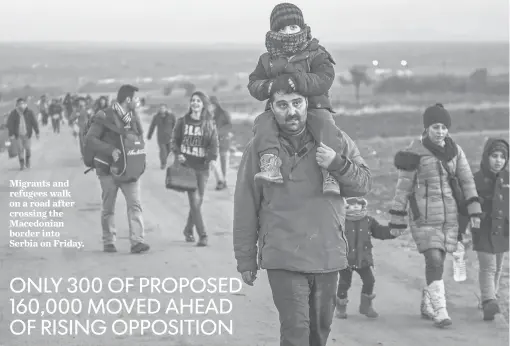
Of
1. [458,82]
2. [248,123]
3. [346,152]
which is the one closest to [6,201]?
[346,152]

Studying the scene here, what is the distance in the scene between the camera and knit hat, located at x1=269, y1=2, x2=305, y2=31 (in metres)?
5.29

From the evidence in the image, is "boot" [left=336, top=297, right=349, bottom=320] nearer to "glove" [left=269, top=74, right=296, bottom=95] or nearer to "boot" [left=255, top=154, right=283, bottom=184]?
"boot" [left=255, top=154, right=283, bottom=184]

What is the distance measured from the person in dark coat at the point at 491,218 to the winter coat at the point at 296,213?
3.43m

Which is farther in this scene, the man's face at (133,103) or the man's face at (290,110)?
the man's face at (133,103)

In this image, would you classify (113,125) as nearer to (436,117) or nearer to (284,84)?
(436,117)

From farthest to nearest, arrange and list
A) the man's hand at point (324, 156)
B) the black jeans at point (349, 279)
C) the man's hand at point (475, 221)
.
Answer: the black jeans at point (349, 279)
the man's hand at point (475, 221)
the man's hand at point (324, 156)

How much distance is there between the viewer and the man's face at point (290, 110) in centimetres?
520

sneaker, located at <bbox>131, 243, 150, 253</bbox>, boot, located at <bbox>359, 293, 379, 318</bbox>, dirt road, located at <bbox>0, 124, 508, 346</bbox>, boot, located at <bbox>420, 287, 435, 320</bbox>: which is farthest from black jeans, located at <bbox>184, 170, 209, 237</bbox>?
boot, located at <bbox>420, 287, 435, 320</bbox>

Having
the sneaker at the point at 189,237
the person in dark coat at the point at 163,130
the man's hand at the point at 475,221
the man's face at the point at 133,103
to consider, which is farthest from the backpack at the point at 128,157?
the person in dark coat at the point at 163,130

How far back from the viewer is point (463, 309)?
8672 mm

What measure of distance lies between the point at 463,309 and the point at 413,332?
3.21 feet

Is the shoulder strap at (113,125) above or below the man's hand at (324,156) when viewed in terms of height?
below

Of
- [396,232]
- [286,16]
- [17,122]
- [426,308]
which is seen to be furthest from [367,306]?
[17,122]

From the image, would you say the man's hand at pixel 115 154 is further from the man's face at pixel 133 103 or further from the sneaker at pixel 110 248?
the sneaker at pixel 110 248
